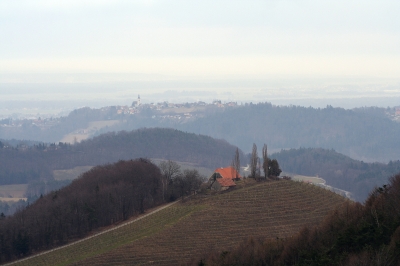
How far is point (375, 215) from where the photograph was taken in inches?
1254

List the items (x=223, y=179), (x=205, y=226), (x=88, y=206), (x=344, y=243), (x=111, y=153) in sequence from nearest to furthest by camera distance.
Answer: (x=344, y=243), (x=205, y=226), (x=88, y=206), (x=223, y=179), (x=111, y=153)

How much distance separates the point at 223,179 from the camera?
58.1 meters

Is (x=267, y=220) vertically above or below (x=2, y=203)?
above

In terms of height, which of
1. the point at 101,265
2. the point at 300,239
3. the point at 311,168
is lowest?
the point at 311,168

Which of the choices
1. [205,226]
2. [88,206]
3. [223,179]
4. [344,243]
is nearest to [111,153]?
[223,179]

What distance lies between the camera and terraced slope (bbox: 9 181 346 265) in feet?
136

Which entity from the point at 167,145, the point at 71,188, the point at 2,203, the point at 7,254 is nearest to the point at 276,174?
the point at 71,188

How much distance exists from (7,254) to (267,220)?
2251cm

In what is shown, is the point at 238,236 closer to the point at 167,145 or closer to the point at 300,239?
the point at 300,239

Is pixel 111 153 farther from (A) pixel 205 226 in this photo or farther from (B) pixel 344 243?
(B) pixel 344 243

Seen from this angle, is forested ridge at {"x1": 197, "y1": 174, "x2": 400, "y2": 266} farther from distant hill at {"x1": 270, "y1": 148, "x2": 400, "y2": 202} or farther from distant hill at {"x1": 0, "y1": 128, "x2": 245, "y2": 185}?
distant hill at {"x1": 0, "y1": 128, "x2": 245, "y2": 185}

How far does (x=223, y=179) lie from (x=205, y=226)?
1278cm

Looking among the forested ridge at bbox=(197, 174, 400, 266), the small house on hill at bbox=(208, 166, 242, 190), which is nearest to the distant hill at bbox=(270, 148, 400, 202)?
the small house on hill at bbox=(208, 166, 242, 190)

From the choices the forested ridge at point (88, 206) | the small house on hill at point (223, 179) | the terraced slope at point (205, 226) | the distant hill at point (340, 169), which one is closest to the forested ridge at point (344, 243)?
the terraced slope at point (205, 226)
